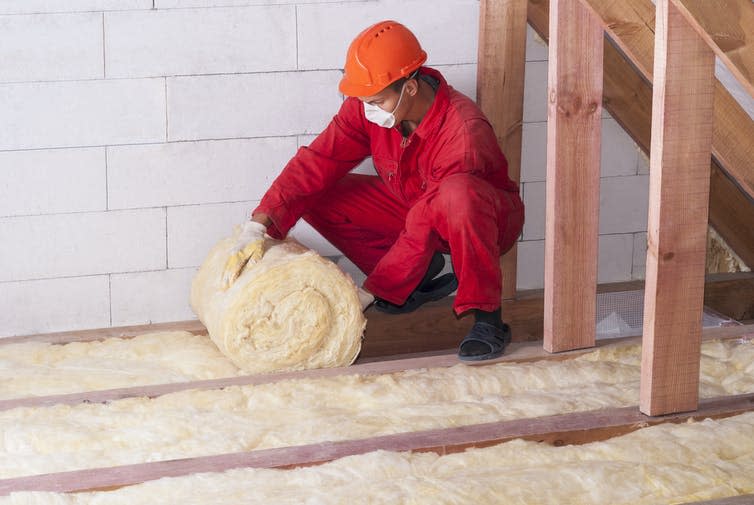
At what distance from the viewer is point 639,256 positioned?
3832 mm

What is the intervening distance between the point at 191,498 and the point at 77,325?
1.64 meters

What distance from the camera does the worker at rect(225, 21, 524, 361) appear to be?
108 inches

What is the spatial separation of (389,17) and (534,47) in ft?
1.86

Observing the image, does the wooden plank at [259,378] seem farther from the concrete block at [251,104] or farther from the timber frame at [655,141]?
the concrete block at [251,104]

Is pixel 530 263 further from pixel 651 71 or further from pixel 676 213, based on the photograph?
pixel 676 213

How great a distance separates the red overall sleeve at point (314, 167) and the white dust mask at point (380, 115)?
15 cm

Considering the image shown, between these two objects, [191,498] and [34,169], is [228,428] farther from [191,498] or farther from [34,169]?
[34,169]

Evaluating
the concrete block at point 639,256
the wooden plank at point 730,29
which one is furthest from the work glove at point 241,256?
the concrete block at point 639,256

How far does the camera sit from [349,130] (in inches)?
122

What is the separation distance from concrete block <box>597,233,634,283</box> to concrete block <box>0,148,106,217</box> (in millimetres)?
1923

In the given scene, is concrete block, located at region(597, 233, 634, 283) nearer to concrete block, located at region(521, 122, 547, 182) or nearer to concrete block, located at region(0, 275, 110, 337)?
concrete block, located at region(521, 122, 547, 182)

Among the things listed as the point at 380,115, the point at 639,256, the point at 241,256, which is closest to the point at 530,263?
the point at 639,256

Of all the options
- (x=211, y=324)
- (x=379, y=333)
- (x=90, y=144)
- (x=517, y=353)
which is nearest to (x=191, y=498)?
(x=211, y=324)

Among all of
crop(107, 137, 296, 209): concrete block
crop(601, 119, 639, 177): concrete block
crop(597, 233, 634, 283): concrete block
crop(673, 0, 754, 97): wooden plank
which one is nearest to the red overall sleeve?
crop(107, 137, 296, 209): concrete block
